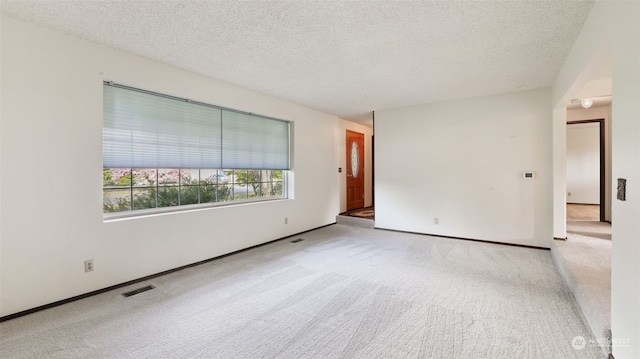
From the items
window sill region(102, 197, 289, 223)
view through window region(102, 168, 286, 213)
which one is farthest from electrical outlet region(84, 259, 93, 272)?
view through window region(102, 168, 286, 213)

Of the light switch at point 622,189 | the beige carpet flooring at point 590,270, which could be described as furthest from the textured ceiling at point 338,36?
the beige carpet flooring at point 590,270

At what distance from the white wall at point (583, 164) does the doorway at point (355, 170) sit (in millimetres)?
5711

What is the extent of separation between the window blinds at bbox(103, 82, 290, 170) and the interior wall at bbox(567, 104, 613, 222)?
6.13 metres

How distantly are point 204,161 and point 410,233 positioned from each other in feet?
13.0

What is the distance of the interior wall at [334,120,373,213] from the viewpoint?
21.3ft

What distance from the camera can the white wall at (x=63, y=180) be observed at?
2258 millimetres

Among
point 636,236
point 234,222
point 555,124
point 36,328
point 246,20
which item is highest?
point 246,20

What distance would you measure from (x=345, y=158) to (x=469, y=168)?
2.83 m

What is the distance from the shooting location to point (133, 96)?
9.87 ft

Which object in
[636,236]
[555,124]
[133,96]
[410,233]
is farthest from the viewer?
[410,233]

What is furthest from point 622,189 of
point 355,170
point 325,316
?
point 355,170

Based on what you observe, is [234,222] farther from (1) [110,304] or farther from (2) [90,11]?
(2) [90,11]

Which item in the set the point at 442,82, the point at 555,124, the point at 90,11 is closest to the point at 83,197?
the point at 90,11

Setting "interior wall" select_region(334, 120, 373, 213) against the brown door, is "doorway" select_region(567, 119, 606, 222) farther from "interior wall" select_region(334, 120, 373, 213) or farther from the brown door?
the brown door
